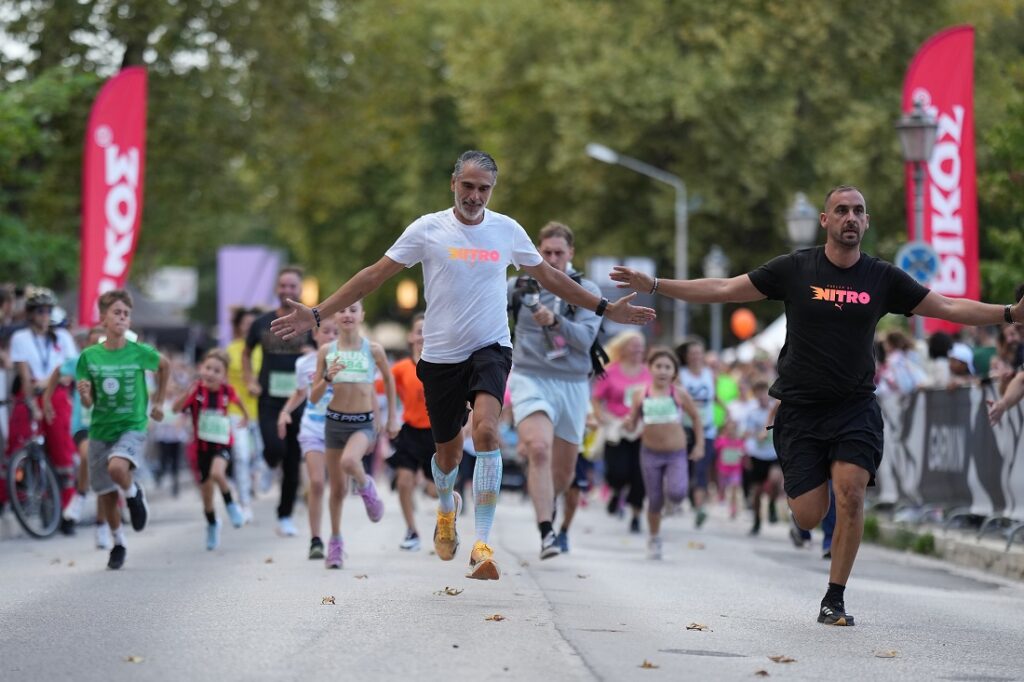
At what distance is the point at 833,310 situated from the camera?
964cm

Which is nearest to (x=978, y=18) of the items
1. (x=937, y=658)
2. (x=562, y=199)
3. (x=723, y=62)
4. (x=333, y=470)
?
(x=723, y=62)

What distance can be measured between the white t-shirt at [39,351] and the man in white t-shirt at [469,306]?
7516 mm

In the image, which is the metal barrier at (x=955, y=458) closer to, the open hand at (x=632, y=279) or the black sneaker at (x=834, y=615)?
the black sneaker at (x=834, y=615)

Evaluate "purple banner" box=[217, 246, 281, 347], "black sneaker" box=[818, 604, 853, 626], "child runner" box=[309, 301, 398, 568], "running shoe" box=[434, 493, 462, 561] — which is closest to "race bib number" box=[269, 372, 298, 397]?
"child runner" box=[309, 301, 398, 568]

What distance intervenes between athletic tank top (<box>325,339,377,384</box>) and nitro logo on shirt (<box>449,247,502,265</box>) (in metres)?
3.00

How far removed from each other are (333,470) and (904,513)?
7932 mm

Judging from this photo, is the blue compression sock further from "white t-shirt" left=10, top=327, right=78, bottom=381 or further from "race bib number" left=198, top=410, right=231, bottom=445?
"white t-shirt" left=10, top=327, right=78, bottom=381

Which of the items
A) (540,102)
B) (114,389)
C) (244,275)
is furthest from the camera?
(540,102)

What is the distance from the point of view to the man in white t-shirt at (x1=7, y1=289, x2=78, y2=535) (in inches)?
685

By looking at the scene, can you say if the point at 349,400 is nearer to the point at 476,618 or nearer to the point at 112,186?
the point at 476,618

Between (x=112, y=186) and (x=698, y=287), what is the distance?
51.2 feet

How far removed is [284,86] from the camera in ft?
128

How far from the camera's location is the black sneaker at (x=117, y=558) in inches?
514

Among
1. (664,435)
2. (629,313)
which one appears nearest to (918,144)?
(664,435)
